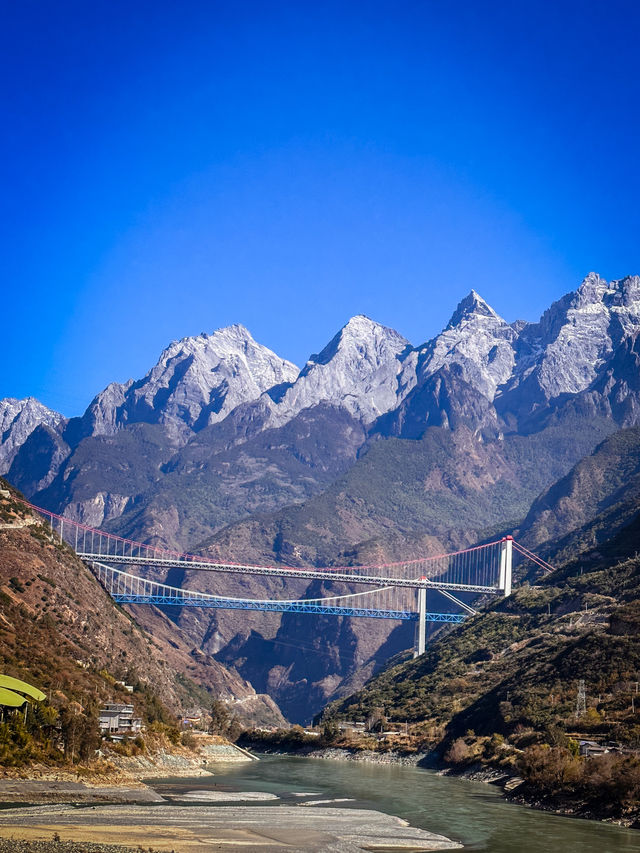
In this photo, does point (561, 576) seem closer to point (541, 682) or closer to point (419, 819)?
point (541, 682)

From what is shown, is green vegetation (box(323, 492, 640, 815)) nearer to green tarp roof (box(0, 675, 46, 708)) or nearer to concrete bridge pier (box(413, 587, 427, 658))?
concrete bridge pier (box(413, 587, 427, 658))

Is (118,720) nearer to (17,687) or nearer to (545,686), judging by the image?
(17,687)

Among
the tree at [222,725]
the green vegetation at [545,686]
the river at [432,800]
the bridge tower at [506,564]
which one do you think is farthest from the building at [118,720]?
the bridge tower at [506,564]

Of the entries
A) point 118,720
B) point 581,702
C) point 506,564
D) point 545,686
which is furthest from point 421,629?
point 118,720

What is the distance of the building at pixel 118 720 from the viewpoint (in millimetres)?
78637

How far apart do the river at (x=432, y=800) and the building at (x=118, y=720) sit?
6661mm

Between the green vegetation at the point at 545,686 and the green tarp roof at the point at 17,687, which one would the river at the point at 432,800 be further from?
the green tarp roof at the point at 17,687

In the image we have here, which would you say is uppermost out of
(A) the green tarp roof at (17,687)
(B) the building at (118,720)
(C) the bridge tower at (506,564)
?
(C) the bridge tower at (506,564)

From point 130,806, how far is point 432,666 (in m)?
102

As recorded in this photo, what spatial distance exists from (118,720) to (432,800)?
24.9 meters

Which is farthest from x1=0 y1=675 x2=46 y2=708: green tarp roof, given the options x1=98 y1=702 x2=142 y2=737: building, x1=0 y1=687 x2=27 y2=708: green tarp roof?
x1=98 y1=702 x2=142 y2=737: building

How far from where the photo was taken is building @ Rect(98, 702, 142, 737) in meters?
78.6

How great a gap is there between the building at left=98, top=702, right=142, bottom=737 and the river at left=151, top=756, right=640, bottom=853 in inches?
262

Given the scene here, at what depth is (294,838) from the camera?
4712cm
